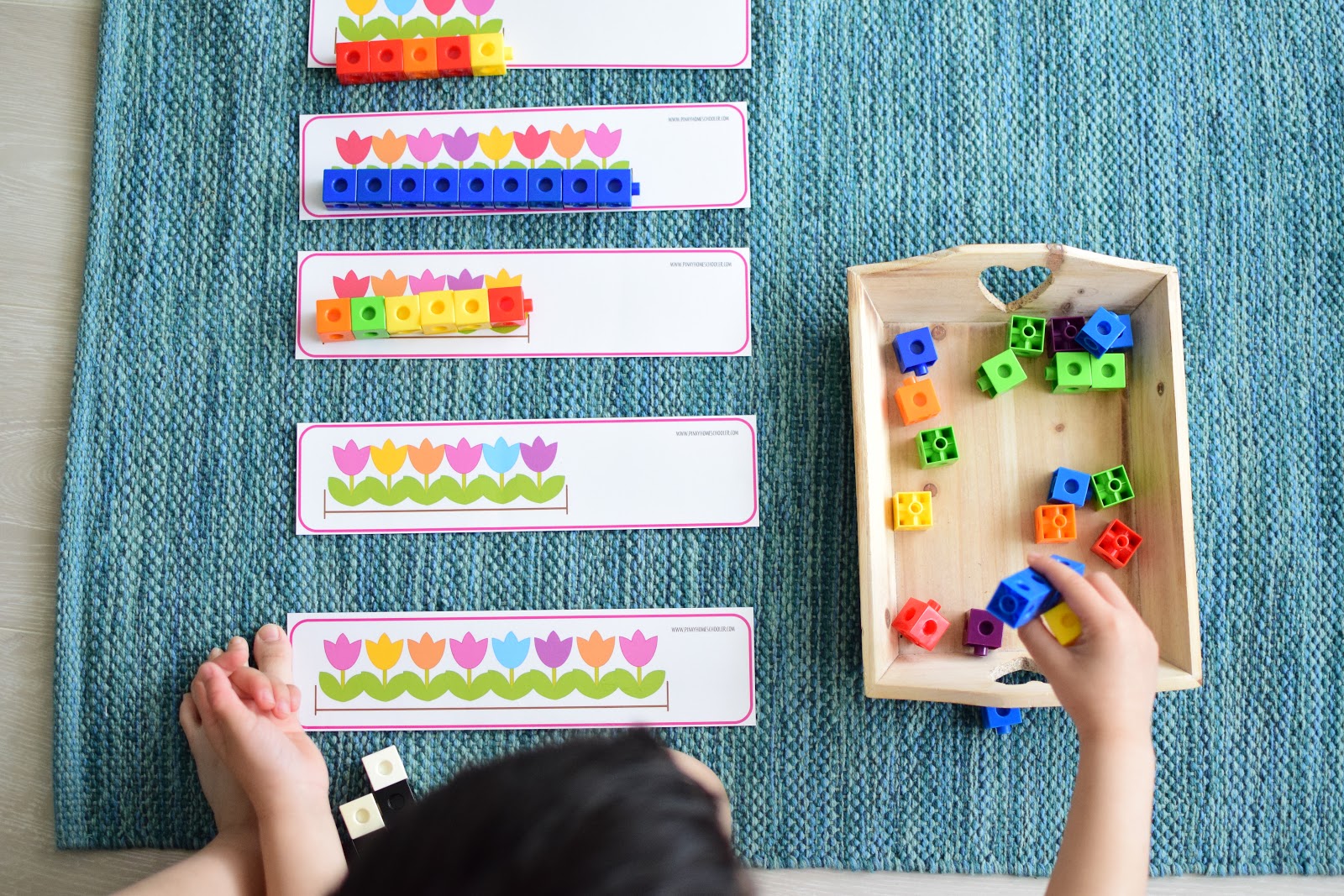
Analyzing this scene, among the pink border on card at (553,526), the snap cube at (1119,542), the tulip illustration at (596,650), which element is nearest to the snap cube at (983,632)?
the snap cube at (1119,542)

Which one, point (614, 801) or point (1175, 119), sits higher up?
point (1175, 119)

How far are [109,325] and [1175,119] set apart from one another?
3.48ft

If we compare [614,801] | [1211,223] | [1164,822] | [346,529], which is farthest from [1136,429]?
[346,529]

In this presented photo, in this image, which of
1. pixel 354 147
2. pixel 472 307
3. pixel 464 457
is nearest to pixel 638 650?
pixel 464 457

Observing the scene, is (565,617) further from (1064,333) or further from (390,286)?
(1064,333)

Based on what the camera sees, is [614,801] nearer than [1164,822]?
Yes

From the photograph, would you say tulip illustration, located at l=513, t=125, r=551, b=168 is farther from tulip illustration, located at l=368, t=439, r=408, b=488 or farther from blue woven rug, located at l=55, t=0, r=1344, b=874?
tulip illustration, located at l=368, t=439, r=408, b=488

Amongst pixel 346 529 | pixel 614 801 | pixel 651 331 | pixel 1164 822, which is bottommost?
pixel 1164 822

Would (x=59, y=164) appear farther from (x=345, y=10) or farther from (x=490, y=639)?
(x=490, y=639)

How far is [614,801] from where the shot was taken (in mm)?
506

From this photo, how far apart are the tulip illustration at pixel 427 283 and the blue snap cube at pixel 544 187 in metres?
0.11

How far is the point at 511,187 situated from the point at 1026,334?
0.50 m

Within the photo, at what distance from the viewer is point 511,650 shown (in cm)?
91

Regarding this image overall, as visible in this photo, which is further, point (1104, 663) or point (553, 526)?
point (553, 526)
